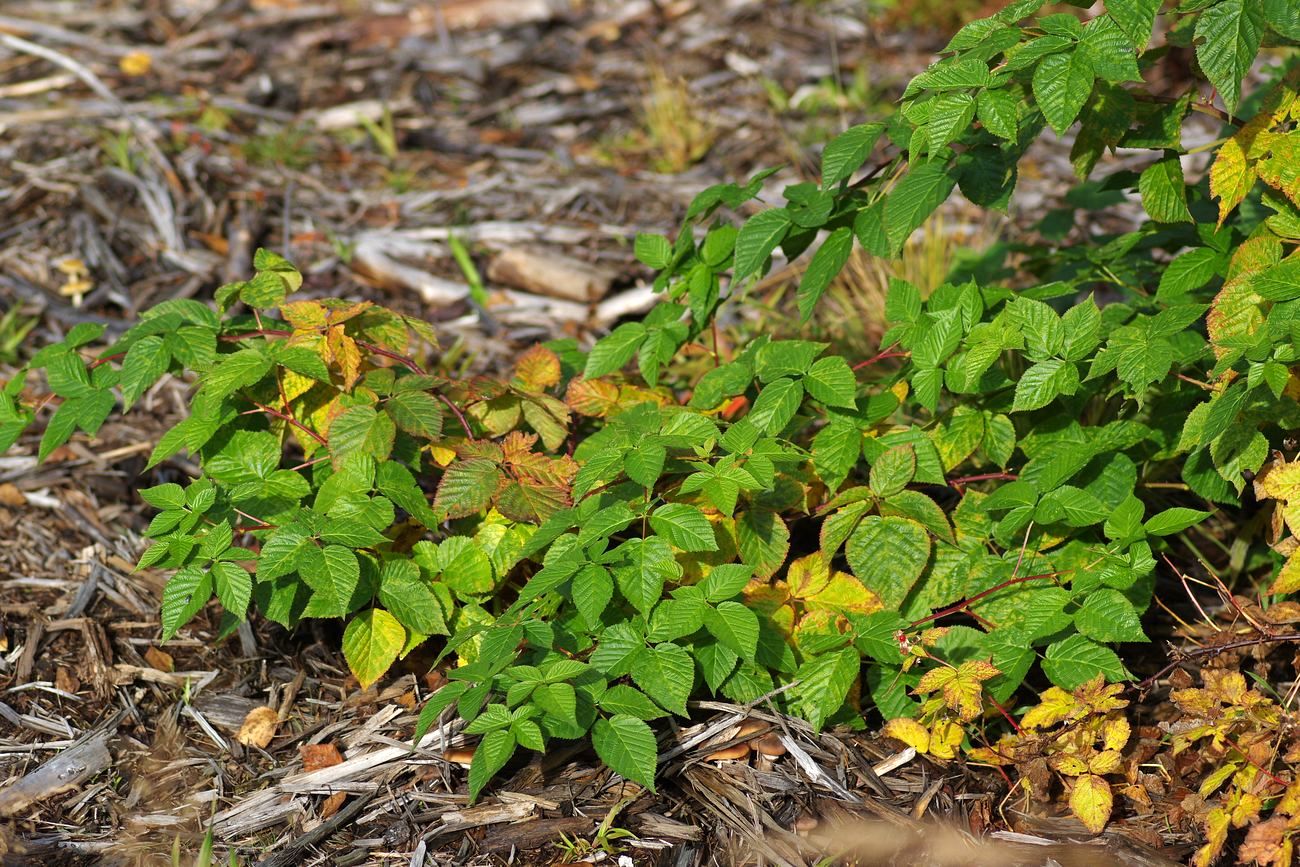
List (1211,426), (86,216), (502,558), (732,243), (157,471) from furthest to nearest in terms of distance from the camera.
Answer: (86,216) → (157,471) → (732,243) → (502,558) → (1211,426)

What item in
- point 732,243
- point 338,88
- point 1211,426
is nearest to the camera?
point 1211,426

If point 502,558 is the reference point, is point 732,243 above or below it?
above

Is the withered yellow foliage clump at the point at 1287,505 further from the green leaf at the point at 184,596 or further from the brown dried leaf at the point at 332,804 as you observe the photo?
the green leaf at the point at 184,596

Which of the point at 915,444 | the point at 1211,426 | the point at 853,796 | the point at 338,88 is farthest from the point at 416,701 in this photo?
the point at 338,88

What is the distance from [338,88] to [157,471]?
8.93 feet

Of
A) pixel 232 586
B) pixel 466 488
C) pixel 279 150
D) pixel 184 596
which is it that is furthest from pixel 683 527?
pixel 279 150

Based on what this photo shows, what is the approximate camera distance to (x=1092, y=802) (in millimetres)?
2166

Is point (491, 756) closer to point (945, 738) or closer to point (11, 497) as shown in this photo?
point (945, 738)

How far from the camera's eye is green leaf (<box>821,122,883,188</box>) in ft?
7.53

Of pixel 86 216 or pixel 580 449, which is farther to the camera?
pixel 86 216

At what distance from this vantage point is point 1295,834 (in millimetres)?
2078

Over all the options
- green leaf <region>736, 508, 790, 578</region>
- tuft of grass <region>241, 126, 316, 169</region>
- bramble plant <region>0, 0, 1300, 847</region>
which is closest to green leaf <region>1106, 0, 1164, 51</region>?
bramble plant <region>0, 0, 1300, 847</region>

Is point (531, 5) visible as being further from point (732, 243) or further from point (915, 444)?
point (915, 444)

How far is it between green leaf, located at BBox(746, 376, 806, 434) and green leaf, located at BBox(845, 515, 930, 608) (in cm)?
28
